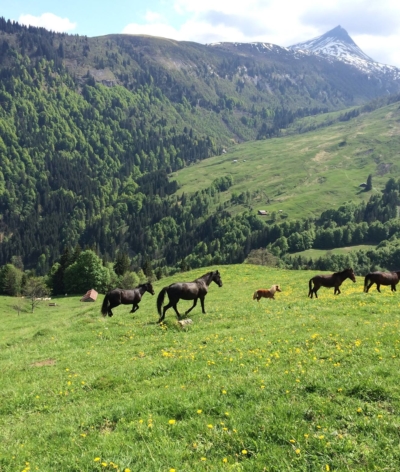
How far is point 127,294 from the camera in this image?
32.8 meters

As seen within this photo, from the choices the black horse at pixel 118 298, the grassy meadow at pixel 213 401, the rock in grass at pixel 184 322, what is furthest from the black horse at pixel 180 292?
the black horse at pixel 118 298

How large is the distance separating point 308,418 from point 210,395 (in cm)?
323

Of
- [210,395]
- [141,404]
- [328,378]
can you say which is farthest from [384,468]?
[141,404]

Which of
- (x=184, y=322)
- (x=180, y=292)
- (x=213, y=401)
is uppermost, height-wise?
(x=180, y=292)

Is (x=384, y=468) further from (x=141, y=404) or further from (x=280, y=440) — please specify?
(x=141, y=404)

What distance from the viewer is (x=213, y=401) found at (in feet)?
36.9

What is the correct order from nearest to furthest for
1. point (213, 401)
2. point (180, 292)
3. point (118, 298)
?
point (213, 401) < point (180, 292) < point (118, 298)

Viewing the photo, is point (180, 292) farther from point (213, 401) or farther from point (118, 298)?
point (213, 401)

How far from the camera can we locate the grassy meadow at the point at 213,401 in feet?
28.5

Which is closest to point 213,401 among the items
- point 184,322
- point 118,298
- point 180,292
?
point 184,322

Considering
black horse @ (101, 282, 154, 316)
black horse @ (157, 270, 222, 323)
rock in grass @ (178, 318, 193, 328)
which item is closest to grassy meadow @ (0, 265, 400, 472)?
rock in grass @ (178, 318, 193, 328)

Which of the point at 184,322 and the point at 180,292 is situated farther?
the point at 180,292

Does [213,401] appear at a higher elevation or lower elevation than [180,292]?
lower

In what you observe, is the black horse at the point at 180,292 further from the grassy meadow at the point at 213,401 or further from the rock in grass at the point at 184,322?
the grassy meadow at the point at 213,401
